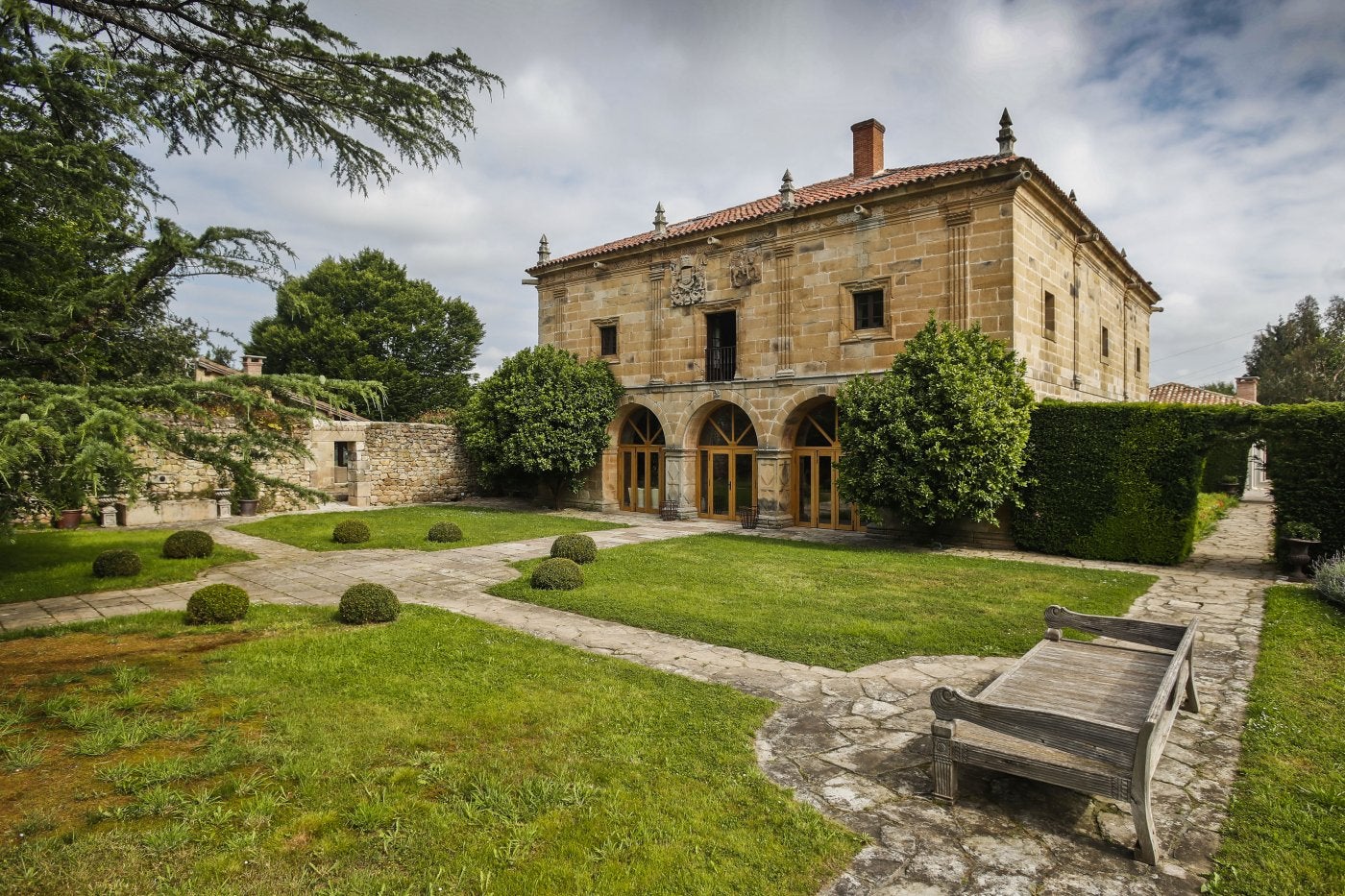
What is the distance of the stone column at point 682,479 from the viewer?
→ 18.8 metres

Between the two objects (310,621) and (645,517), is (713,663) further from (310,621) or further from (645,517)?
(645,517)

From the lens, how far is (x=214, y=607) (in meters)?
7.69

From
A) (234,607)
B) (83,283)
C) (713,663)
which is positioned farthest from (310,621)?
(713,663)

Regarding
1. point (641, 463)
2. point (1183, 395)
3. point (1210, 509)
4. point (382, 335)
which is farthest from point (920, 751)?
point (382, 335)

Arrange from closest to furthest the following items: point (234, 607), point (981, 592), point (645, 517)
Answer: point (234, 607), point (981, 592), point (645, 517)

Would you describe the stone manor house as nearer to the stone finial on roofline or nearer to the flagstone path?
the stone finial on roofline

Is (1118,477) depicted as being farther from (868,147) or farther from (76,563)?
(76,563)

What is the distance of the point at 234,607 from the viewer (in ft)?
25.6

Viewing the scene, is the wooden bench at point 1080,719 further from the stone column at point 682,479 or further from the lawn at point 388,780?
the stone column at point 682,479

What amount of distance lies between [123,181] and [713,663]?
6.35m

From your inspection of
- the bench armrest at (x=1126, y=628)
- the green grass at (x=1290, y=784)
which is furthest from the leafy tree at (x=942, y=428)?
the bench armrest at (x=1126, y=628)

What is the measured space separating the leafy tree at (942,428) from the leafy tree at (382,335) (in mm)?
25170

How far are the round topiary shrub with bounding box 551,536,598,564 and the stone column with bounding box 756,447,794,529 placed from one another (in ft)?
21.3

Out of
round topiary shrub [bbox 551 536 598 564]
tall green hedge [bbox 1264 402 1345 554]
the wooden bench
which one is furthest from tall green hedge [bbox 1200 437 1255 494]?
the wooden bench
